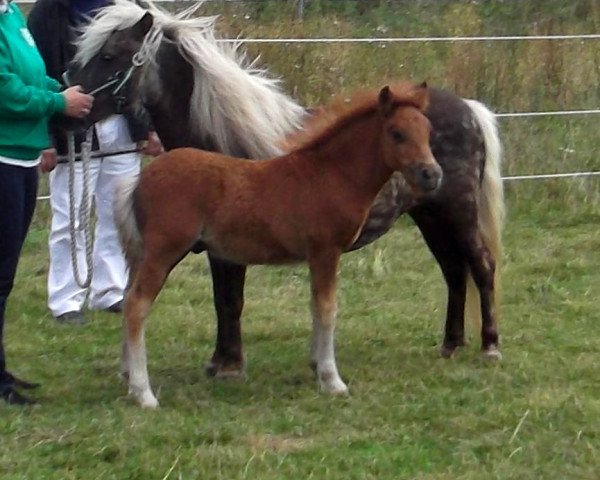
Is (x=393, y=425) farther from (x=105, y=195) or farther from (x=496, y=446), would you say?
(x=105, y=195)

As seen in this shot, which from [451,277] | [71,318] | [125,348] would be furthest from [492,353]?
[71,318]

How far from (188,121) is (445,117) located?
44.6 inches

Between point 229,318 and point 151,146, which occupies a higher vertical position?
point 151,146

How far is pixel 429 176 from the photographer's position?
4.12 metres

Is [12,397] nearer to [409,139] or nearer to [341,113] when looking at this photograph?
[341,113]

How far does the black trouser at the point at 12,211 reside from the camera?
418 cm

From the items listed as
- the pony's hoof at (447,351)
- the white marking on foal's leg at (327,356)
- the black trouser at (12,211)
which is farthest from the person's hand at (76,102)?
the pony's hoof at (447,351)

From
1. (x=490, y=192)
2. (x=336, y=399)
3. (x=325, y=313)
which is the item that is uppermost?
Answer: (x=490, y=192)

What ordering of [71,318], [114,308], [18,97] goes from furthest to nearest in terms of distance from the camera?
1. [114,308]
2. [71,318]
3. [18,97]

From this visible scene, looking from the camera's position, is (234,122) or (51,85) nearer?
(51,85)

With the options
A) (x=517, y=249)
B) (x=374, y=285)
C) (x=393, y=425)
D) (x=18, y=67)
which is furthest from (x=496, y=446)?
(x=517, y=249)

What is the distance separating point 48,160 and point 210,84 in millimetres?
1088

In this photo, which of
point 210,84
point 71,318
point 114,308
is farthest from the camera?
point 114,308

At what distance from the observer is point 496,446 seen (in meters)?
3.88
